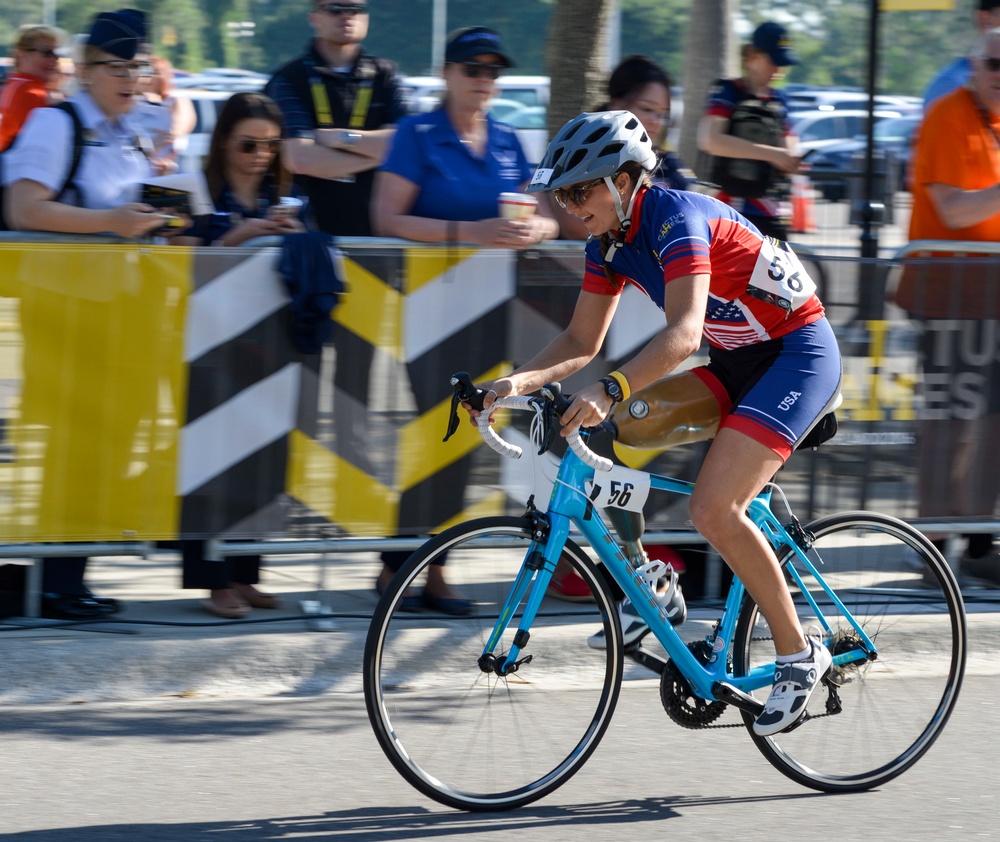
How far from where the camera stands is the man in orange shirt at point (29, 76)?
28.4 ft

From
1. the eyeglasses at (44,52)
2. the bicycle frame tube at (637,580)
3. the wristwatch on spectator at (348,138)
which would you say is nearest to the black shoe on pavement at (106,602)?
the bicycle frame tube at (637,580)

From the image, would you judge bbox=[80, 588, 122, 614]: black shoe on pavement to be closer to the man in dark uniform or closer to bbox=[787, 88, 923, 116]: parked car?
the man in dark uniform

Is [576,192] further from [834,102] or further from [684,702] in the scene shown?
[834,102]

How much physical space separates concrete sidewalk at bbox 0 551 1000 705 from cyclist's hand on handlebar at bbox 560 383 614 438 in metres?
1.04

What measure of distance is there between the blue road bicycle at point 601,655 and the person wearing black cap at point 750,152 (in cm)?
314

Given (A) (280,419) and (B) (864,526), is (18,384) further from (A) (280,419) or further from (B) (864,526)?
(B) (864,526)

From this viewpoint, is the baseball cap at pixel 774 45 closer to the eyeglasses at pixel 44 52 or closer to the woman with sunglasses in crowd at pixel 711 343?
the woman with sunglasses in crowd at pixel 711 343

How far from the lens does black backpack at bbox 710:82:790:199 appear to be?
7594mm

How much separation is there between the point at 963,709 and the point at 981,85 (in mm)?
2710

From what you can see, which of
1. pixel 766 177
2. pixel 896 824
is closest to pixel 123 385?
pixel 896 824

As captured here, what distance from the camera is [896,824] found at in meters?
4.31

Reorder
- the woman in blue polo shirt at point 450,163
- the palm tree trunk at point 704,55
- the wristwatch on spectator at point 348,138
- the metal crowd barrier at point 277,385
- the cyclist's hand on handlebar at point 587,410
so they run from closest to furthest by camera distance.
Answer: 1. the cyclist's hand on handlebar at point 587,410
2. the metal crowd barrier at point 277,385
3. the woman in blue polo shirt at point 450,163
4. the wristwatch on spectator at point 348,138
5. the palm tree trunk at point 704,55

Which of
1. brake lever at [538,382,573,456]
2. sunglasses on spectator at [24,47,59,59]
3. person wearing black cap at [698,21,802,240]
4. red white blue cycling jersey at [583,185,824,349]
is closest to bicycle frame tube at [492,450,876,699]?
brake lever at [538,382,573,456]

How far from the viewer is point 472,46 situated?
20.0 ft
